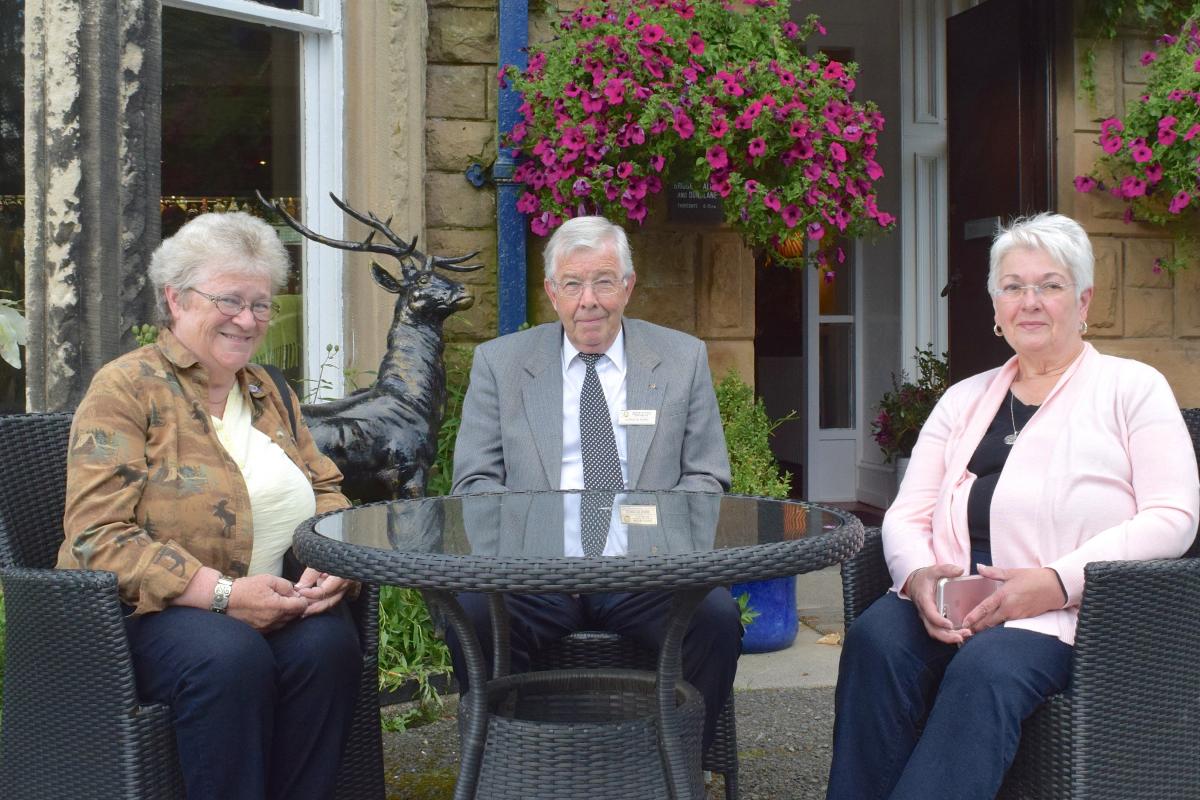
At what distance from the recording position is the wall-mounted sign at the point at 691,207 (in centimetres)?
475

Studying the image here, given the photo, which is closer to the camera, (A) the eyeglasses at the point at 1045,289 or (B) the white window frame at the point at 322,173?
(A) the eyeglasses at the point at 1045,289

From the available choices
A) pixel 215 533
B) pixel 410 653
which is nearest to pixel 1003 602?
pixel 215 533

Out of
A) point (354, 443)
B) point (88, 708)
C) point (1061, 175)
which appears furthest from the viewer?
point (1061, 175)

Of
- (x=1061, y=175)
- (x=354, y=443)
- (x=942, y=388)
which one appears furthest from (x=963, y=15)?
(x=354, y=443)

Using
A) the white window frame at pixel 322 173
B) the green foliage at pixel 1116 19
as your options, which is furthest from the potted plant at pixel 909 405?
the white window frame at pixel 322 173

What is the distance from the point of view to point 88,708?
2.20m

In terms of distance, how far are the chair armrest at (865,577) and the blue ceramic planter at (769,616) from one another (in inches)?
59.9

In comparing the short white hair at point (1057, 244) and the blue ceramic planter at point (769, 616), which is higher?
the short white hair at point (1057, 244)

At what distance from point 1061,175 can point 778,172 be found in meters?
1.68

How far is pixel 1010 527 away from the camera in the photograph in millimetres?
2490

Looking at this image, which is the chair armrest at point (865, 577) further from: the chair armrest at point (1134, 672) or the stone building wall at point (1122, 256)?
the stone building wall at point (1122, 256)

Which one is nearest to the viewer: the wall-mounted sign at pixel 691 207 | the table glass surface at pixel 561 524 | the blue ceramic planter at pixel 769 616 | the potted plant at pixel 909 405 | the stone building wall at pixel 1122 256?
the table glass surface at pixel 561 524

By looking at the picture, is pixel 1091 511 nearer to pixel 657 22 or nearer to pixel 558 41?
pixel 657 22

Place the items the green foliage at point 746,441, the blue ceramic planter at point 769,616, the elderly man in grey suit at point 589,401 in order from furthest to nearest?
the green foliage at point 746,441 < the blue ceramic planter at point 769,616 < the elderly man in grey suit at point 589,401
